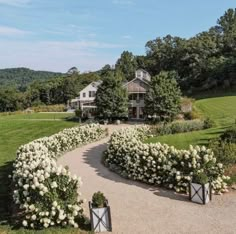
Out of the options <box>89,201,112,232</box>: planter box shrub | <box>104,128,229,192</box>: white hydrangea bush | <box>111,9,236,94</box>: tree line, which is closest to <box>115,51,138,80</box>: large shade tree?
<box>111,9,236,94</box>: tree line

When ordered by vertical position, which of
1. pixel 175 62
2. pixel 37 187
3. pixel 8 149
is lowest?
pixel 8 149

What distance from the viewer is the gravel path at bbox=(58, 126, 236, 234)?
8.96 metres

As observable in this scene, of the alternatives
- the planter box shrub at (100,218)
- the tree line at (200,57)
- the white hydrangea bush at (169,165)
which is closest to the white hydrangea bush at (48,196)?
the planter box shrub at (100,218)

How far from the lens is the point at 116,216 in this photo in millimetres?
9898

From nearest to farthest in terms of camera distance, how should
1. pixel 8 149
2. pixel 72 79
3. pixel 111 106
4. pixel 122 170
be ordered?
pixel 122 170, pixel 8 149, pixel 111 106, pixel 72 79

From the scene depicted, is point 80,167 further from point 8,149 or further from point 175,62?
point 175,62

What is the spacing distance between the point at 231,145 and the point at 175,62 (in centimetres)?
6330

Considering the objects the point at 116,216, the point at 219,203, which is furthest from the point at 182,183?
the point at 116,216

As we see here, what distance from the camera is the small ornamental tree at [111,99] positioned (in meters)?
38.8

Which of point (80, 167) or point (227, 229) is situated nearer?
point (227, 229)

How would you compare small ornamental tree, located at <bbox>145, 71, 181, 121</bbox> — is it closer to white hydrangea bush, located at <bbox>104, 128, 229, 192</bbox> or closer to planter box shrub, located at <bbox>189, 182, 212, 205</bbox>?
white hydrangea bush, located at <bbox>104, 128, 229, 192</bbox>

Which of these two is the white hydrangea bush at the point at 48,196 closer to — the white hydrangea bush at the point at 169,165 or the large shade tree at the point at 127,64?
the white hydrangea bush at the point at 169,165

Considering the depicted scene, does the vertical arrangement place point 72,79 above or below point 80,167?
above

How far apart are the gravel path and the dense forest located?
37.2 m
